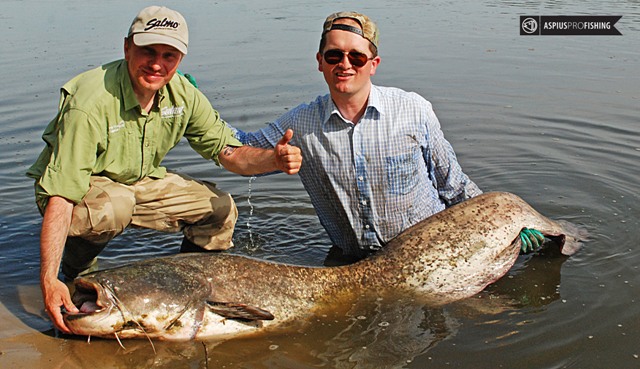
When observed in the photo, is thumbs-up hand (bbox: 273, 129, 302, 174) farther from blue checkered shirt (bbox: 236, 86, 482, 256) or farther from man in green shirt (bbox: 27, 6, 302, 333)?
blue checkered shirt (bbox: 236, 86, 482, 256)

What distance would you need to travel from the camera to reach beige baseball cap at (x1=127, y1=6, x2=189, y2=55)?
179 inches

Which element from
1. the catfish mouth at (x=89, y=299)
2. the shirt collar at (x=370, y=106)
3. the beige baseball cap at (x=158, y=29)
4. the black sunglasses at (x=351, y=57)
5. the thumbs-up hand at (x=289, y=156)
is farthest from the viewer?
the shirt collar at (x=370, y=106)

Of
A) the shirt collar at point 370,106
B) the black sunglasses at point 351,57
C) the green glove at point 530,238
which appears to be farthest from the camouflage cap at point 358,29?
the green glove at point 530,238

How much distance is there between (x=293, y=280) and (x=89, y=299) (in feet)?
4.09

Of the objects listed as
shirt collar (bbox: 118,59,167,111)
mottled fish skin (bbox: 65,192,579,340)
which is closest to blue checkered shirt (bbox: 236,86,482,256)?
mottled fish skin (bbox: 65,192,579,340)

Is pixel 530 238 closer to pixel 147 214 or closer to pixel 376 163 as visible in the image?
pixel 376 163

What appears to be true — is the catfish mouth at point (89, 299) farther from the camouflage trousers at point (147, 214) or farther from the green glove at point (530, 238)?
the green glove at point (530, 238)

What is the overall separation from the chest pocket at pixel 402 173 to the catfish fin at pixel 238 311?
1405mm

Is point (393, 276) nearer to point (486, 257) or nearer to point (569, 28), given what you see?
point (486, 257)

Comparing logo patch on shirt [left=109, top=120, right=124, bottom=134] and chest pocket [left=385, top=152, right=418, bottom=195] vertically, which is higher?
logo patch on shirt [left=109, top=120, right=124, bottom=134]

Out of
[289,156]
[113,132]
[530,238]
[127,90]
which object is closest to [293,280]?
[289,156]

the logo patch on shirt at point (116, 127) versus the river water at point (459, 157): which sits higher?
the logo patch on shirt at point (116, 127)

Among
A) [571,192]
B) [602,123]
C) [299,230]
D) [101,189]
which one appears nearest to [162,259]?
[101,189]

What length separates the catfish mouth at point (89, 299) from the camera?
399cm
